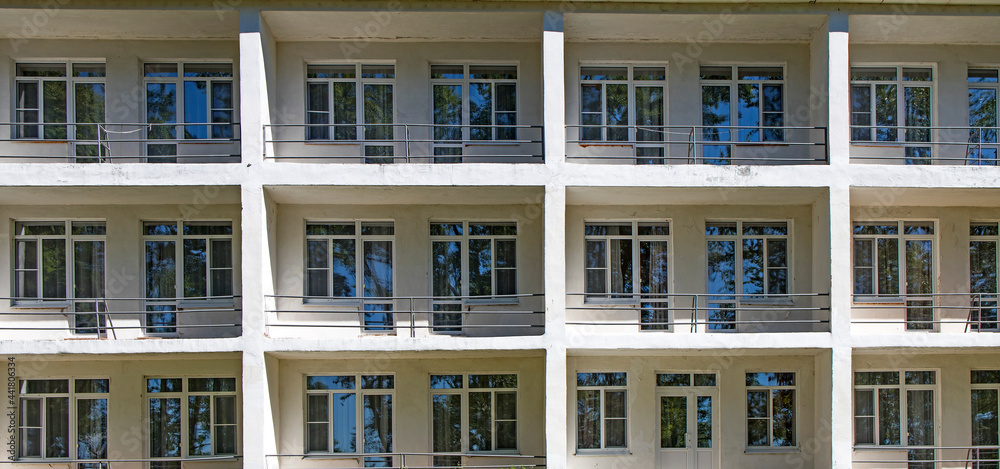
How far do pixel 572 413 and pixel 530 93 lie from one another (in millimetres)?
5577

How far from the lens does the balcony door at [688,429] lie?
11.8 m

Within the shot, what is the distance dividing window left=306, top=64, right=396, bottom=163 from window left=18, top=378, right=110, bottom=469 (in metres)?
5.84

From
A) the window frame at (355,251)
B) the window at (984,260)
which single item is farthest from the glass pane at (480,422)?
the window at (984,260)

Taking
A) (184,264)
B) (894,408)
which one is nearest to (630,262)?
(894,408)

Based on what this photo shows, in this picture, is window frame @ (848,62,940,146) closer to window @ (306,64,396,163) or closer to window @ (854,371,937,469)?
window @ (854,371,937,469)

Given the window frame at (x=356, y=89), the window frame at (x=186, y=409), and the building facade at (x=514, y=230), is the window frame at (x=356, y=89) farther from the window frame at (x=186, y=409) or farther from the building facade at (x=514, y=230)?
the window frame at (x=186, y=409)

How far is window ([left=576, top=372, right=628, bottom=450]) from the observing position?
1191 centimetres

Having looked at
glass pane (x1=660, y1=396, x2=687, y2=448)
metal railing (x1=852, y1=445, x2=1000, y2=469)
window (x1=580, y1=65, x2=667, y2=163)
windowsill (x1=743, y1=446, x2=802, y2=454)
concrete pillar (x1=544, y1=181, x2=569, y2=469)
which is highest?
window (x1=580, y1=65, x2=667, y2=163)

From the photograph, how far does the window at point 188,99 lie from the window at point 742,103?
8370 millimetres

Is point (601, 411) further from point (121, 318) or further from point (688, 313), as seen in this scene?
point (121, 318)

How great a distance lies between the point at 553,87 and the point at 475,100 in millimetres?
1770

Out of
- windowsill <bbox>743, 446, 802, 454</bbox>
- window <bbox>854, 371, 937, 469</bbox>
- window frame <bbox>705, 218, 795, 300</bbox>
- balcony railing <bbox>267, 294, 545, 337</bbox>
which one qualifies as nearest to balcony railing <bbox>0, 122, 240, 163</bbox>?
balcony railing <bbox>267, 294, 545, 337</bbox>

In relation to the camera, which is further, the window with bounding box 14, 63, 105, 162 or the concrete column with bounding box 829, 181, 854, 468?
the window with bounding box 14, 63, 105, 162

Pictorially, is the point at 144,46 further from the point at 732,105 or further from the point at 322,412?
the point at 732,105
